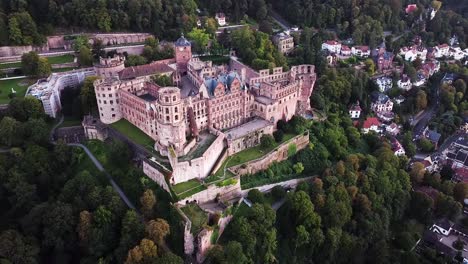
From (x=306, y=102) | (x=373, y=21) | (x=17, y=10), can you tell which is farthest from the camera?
(x=373, y=21)

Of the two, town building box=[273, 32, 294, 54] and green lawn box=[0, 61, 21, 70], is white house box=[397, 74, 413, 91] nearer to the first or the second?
town building box=[273, 32, 294, 54]

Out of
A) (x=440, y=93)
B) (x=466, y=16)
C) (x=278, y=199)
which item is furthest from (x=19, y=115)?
(x=466, y=16)

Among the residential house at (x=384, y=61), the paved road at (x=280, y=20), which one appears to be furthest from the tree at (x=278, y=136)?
the paved road at (x=280, y=20)

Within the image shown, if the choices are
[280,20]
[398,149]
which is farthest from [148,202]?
[280,20]

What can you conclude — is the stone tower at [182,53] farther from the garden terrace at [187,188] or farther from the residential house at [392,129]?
the residential house at [392,129]

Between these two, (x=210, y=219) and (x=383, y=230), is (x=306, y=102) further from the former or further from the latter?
(x=210, y=219)

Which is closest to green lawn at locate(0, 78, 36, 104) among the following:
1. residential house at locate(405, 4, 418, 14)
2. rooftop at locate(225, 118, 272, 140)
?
rooftop at locate(225, 118, 272, 140)

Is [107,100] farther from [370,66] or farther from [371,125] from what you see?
[370,66]
